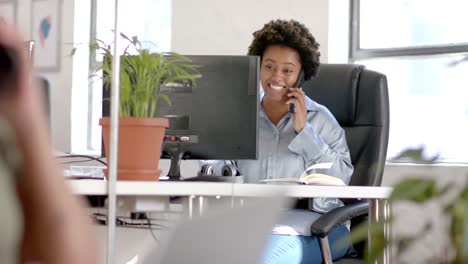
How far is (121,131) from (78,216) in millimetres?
1582

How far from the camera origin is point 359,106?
10.4 ft

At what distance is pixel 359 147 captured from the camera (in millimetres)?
3137

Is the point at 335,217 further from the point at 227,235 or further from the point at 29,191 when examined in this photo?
the point at 29,191

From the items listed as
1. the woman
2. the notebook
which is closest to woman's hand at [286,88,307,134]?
the woman

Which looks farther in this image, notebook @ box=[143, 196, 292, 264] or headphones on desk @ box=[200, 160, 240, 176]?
headphones on desk @ box=[200, 160, 240, 176]

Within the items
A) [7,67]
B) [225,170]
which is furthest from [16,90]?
[225,170]

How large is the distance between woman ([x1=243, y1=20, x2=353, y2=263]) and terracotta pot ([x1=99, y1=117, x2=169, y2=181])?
817mm

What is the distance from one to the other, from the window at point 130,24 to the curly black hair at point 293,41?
5.50ft

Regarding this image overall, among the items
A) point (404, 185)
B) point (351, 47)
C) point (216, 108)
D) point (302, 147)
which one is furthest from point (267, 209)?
point (351, 47)

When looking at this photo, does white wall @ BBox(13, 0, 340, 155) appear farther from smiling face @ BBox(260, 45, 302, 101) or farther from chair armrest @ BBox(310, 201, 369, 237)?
chair armrest @ BBox(310, 201, 369, 237)

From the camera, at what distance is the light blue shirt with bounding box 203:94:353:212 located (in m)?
2.97

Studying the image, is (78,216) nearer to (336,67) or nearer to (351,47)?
(336,67)

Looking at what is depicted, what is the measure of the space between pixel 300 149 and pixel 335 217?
0.40 meters

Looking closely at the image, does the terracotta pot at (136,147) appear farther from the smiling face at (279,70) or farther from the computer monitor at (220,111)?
the smiling face at (279,70)
